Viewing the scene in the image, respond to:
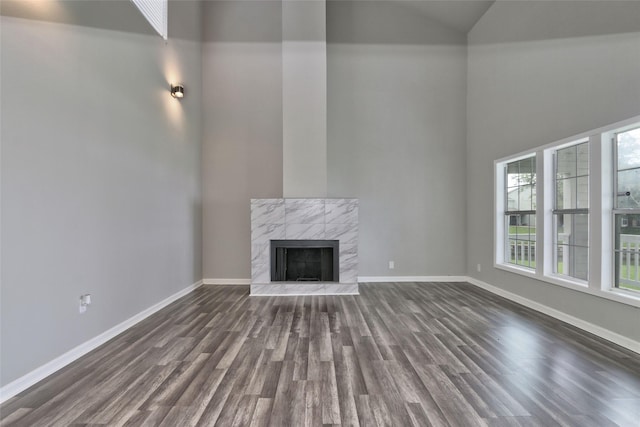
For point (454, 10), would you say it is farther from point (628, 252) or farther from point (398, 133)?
point (628, 252)

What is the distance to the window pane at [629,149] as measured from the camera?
266 cm

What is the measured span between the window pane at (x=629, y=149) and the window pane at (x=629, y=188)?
0.07m

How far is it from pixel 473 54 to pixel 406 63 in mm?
1107

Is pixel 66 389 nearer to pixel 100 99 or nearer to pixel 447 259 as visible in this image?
pixel 100 99

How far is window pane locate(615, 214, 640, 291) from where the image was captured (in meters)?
2.67

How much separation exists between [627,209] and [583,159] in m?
0.80

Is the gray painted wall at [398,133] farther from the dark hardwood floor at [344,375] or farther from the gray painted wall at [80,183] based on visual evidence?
the gray painted wall at [80,183]

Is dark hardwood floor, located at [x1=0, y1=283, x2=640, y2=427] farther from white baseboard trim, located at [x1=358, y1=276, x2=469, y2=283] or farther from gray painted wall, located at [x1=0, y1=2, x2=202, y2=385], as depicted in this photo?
white baseboard trim, located at [x1=358, y1=276, x2=469, y2=283]

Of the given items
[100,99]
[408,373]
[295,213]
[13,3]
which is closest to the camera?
[13,3]

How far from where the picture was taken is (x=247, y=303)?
401 cm

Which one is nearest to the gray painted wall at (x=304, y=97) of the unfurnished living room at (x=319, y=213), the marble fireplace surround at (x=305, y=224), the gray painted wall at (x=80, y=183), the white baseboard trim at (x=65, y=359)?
the unfurnished living room at (x=319, y=213)

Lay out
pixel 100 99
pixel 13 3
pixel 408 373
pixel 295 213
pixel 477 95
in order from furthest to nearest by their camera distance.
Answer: pixel 477 95 → pixel 295 213 → pixel 100 99 → pixel 408 373 → pixel 13 3

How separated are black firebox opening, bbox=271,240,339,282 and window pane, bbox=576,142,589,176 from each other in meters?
3.10

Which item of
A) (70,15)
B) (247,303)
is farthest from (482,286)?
(70,15)
